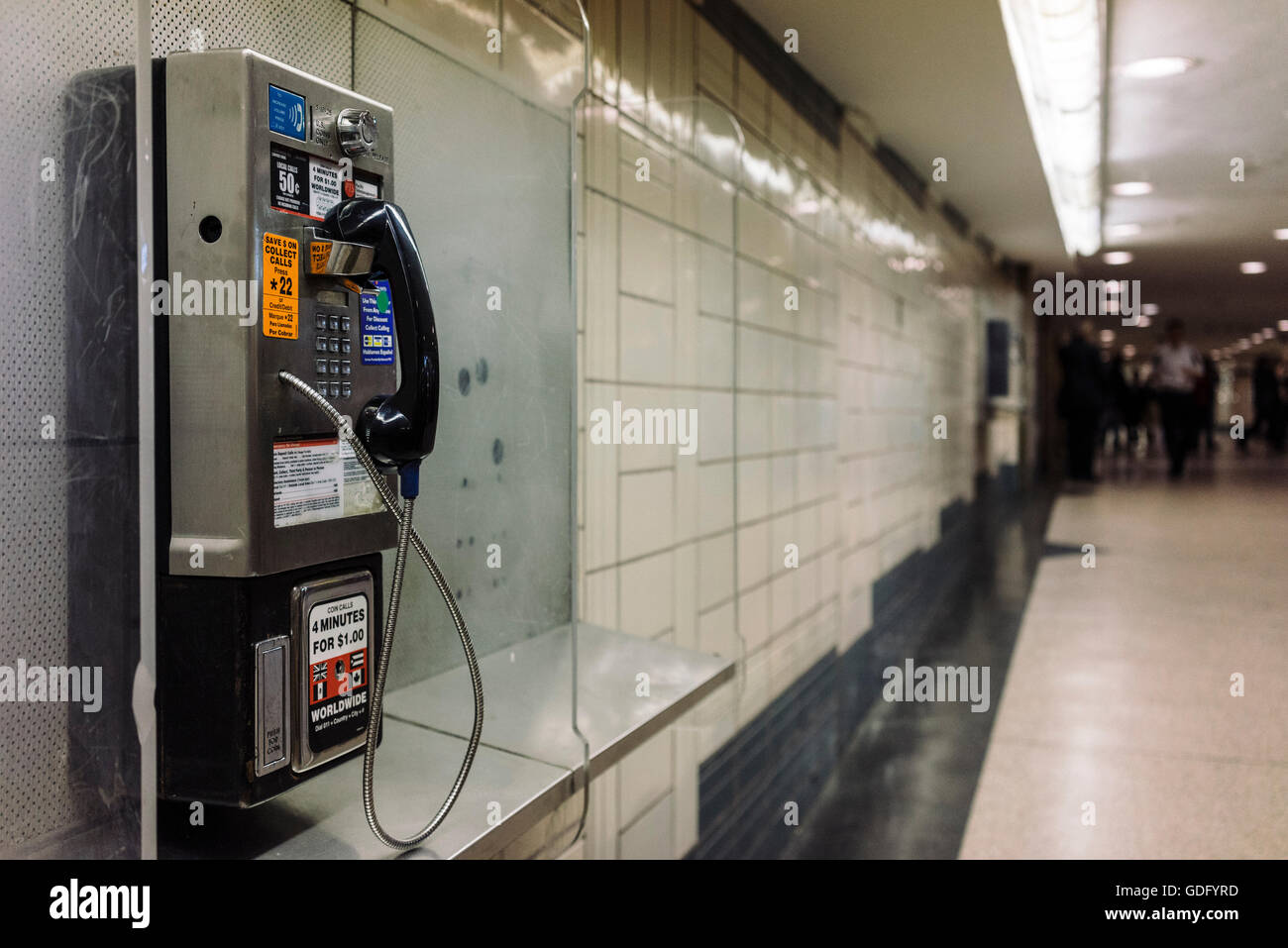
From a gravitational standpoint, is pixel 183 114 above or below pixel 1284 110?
below

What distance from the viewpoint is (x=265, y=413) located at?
35.0 inches

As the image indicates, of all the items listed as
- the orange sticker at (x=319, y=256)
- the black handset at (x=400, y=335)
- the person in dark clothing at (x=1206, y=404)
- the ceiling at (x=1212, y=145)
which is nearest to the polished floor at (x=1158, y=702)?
the person in dark clothing at (x=1206, y=404)

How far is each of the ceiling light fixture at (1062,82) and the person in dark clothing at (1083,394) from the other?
3955 mm

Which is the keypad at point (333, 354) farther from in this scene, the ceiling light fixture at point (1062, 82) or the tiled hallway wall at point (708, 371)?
the ceiling light fixture at point (1062, 82)

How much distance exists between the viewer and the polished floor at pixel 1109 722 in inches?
102

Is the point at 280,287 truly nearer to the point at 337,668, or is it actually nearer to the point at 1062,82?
the point at 337,668

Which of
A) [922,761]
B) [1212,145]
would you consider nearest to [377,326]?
[922,761]

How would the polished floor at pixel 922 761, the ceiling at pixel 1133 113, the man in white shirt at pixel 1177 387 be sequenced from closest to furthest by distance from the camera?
the polished floor at pixel 922 761 → the ceiling at pixel 1133 113 → the man in white shirt at pixel 1177 387

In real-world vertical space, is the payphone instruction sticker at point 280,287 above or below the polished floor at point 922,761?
above

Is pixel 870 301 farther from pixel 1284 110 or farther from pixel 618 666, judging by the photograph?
pixel 618 666

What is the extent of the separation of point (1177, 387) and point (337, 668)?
6.77 m

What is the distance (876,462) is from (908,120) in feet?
4.89
